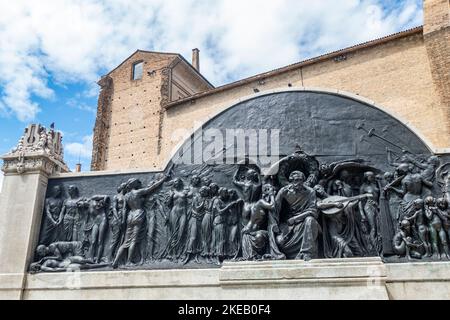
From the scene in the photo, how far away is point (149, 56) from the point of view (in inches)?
1195

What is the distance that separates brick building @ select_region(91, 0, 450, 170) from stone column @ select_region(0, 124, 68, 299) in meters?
2.29

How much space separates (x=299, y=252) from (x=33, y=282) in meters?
5.21

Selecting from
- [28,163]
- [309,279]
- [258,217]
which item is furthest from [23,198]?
[309,279]

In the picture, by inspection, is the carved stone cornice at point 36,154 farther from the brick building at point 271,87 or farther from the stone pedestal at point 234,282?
the stone pedestal at point 234,282

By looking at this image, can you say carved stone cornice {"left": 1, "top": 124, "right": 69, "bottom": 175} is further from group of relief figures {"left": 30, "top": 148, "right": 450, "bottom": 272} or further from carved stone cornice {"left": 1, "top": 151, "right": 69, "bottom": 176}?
group of relief figures {"left": 30, "top": 148, "right": 450, "bottom": 272}

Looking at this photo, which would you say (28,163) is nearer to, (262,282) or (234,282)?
(234,282)

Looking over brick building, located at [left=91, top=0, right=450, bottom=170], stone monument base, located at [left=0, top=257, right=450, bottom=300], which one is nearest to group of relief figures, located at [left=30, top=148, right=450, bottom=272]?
stone monument base, located at [left=0, top=257, right=450, bottom=300]

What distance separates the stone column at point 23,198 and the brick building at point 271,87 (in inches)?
90.2

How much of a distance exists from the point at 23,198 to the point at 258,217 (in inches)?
197

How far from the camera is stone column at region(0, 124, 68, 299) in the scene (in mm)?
8773

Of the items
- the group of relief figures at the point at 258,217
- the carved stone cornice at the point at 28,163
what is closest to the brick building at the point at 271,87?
the group of relief figures at the point at 258,217

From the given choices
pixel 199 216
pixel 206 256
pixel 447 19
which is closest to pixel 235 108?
pixel 199 216
